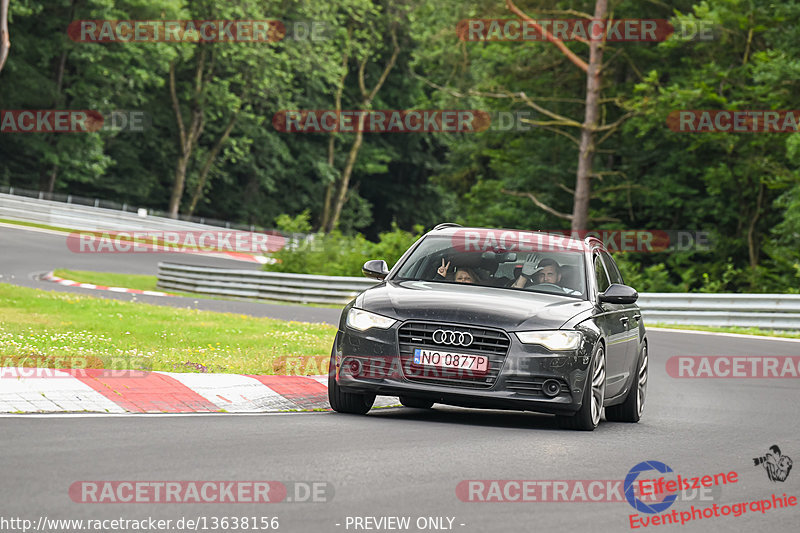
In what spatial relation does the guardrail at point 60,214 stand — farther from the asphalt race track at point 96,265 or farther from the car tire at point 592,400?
the car tire at point 592,400

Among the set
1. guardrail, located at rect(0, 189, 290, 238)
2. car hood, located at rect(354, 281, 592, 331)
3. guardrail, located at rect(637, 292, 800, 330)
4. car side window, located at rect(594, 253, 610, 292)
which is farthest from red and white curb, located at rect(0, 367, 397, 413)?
guardrail, located at rect(0, 189, 290, 238)

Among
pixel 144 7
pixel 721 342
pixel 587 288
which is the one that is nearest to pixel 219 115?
pixel 144 7

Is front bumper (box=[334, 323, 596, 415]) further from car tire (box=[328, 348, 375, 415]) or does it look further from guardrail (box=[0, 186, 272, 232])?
guardrail (box=[0, 186, 272, 232])

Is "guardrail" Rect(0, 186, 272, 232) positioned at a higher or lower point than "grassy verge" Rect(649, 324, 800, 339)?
higher

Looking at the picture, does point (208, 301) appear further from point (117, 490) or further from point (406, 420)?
point (117, 490)

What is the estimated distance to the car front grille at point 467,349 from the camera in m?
9.55

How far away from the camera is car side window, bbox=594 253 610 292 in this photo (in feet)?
36.9

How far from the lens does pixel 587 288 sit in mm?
10867

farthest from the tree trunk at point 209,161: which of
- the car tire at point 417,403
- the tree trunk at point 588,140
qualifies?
the car tire at point 417,403

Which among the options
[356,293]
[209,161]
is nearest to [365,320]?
[356,293]

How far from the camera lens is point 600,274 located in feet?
37.7

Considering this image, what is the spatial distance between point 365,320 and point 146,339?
6070 mm

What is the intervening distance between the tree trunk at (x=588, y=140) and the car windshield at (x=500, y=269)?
92.8 feet

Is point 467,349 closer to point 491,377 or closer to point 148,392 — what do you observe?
point 491,377
